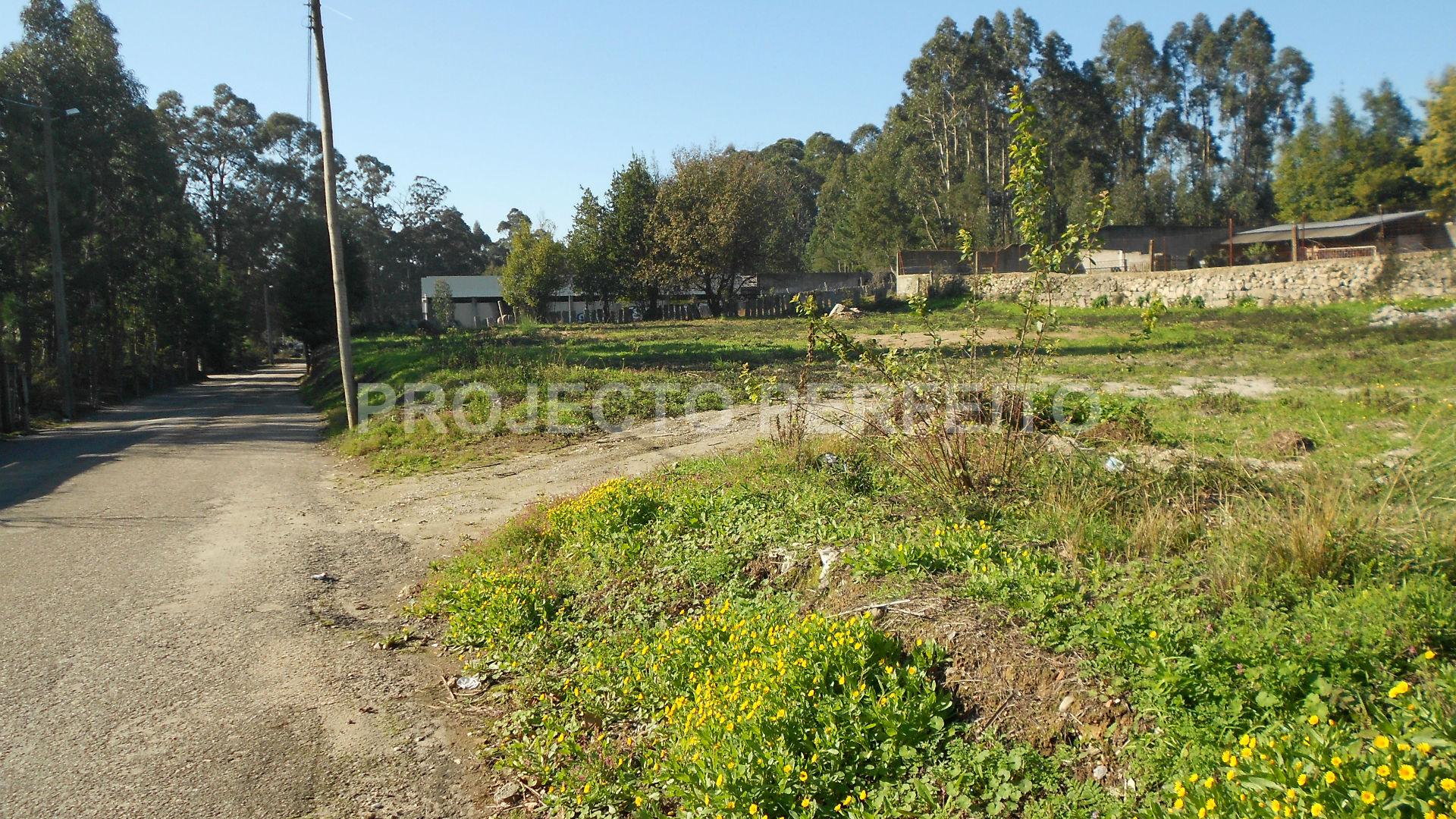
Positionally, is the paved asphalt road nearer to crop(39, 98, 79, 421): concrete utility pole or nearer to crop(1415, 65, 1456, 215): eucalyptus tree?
crop(39, 98, 79, 421): concrete utility pole

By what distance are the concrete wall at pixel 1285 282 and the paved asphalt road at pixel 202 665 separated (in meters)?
12.0

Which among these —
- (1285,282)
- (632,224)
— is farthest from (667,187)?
(1285,282)

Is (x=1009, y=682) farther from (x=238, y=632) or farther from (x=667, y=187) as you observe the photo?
(x=667, y=187)

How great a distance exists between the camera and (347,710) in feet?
18.2

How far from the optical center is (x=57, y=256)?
27.2m

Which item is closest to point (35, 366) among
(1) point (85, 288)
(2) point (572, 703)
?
(1) point (85, 288)

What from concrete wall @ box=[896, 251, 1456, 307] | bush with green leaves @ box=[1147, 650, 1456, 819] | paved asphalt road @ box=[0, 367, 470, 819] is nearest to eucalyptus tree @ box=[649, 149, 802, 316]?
concrete wall @ box=[896, 251, 1456, 307]

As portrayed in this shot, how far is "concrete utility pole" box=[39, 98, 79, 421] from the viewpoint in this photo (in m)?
26.5

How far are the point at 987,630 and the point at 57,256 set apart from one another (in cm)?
3195

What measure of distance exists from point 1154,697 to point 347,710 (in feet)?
15.0

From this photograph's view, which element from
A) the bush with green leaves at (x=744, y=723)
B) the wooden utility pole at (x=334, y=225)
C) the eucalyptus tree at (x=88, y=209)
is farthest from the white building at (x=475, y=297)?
the bush with green leaves at (x=744, y=723)

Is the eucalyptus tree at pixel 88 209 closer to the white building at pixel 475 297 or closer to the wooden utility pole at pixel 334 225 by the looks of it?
the wooden utility pole at pixel 334 225

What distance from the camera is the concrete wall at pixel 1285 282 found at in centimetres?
2167

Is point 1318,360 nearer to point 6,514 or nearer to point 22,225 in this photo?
point 6,514
